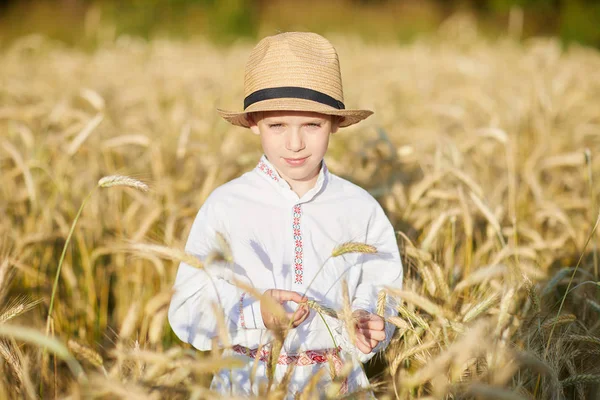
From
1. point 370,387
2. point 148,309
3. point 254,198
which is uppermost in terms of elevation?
point 254,198

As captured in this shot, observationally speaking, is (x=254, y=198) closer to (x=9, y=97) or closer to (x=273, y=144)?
(x=273, y=144)

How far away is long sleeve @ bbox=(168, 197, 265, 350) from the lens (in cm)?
147

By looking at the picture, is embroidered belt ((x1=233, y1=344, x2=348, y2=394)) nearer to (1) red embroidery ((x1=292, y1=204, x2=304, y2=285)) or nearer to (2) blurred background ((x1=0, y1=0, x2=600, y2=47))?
(1) red embroidery ((x1=292, y1=204, x2=304, y2=285))

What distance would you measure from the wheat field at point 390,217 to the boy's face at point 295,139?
1.19 feet

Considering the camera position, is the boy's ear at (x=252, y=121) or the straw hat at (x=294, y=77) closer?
the straw hat at (x=294, y=77)

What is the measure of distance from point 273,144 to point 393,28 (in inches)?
578

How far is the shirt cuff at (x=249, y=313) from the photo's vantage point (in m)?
1.45

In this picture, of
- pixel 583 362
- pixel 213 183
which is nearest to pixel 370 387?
pixel 583 362

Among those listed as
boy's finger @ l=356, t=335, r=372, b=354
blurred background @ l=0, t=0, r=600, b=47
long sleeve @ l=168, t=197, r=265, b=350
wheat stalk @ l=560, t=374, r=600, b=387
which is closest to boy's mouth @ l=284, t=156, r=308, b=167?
long sleeve @ l=168, t=197, r=265, b=350

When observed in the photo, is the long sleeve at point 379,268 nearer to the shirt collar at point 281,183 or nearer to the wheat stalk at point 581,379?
the shirt collar at point 281,183

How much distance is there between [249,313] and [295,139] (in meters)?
0.48

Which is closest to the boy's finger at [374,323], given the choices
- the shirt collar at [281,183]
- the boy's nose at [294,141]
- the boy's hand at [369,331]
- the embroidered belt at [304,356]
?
the boy's hand at [369,331]

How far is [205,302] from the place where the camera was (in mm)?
1475

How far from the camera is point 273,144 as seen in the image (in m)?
1.55
